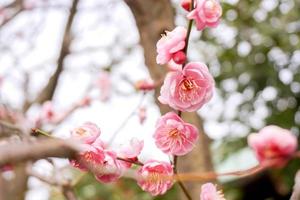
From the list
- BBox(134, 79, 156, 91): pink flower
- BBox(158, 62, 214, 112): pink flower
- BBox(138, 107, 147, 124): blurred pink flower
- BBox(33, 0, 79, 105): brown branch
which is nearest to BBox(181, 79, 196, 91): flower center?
BBox(158, 62, 214, 112): pink flower

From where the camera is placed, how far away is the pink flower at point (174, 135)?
0.80m

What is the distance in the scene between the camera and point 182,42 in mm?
747

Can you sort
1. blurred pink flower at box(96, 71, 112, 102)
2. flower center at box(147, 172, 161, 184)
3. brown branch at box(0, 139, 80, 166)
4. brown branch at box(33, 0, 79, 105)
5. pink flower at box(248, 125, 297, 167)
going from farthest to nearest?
blurred pink flower at box(96, 71, 112, 102)
brown branch at box(33, 0, 79, 105)
flower center at box(147, 172, 161, 184)
pink flower at box(248, 125, 297, 167)
brown branch at box(0, 139, 80, 166)

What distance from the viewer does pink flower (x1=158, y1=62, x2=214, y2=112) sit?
762 millimetres

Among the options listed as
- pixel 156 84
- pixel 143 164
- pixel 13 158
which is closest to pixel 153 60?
pixel 156 84

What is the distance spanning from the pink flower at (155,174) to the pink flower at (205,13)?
242 mm

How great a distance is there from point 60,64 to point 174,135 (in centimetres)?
141

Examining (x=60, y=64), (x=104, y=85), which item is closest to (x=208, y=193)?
(x=60, y=64)

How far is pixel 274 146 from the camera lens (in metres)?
0.49

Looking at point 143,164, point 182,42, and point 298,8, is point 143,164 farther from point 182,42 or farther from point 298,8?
point 298,8

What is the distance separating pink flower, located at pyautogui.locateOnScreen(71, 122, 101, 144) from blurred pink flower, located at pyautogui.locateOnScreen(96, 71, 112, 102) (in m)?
2.30

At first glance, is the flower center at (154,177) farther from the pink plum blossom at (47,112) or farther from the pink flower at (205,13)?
the pink plum blossom at (47,112)

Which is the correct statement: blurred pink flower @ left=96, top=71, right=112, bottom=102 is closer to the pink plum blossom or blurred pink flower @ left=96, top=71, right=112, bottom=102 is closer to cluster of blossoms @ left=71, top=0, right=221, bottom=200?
the pink plum blossom

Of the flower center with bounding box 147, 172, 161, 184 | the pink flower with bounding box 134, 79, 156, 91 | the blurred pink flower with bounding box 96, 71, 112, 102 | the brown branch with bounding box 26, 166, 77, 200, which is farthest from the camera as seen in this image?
the blurred pink flower with bounding box 96, 71, 112, 102
